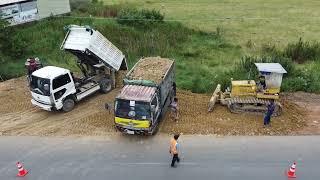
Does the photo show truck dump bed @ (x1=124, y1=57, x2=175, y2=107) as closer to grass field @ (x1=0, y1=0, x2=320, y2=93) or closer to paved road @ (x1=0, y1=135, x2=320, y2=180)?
paved road @ (x1=0, y1=135, x2=320, y2=180)

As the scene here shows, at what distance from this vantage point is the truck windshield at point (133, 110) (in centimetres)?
1689

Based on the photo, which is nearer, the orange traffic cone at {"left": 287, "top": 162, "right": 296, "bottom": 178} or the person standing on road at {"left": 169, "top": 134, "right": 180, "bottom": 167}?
the orange traffic cone at {"left": 287, "top": 162, "right": 296, "bottom": 178}

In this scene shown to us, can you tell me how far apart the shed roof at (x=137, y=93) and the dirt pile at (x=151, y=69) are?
2.46 feet

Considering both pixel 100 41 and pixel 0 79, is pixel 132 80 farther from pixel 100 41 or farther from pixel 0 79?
A: pixel 0 79

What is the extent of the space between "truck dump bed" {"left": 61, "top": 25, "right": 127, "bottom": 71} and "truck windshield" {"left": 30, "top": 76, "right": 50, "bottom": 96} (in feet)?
8.12

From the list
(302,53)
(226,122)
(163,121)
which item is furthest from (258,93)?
(302,53)

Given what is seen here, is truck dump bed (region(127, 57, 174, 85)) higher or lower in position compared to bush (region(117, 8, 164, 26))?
lower

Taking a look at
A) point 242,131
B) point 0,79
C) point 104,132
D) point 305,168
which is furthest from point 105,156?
point 0,79

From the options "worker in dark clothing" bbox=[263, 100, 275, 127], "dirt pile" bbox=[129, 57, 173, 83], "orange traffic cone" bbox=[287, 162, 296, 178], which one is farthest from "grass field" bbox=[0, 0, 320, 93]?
"orange traffic cone" bbox=[287, 162, 296, 178]

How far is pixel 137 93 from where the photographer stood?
17.3m

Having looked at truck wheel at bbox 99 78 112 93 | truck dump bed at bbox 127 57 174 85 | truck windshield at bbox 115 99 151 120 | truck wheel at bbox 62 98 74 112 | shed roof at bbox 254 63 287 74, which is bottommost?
truck wheel at bbox 62 98 74 112

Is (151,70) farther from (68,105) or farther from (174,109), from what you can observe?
(68,105)

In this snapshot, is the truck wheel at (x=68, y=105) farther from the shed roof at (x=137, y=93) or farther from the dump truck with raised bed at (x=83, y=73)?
the shed roof at (x=137, y=93)

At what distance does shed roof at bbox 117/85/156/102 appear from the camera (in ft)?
55.7
